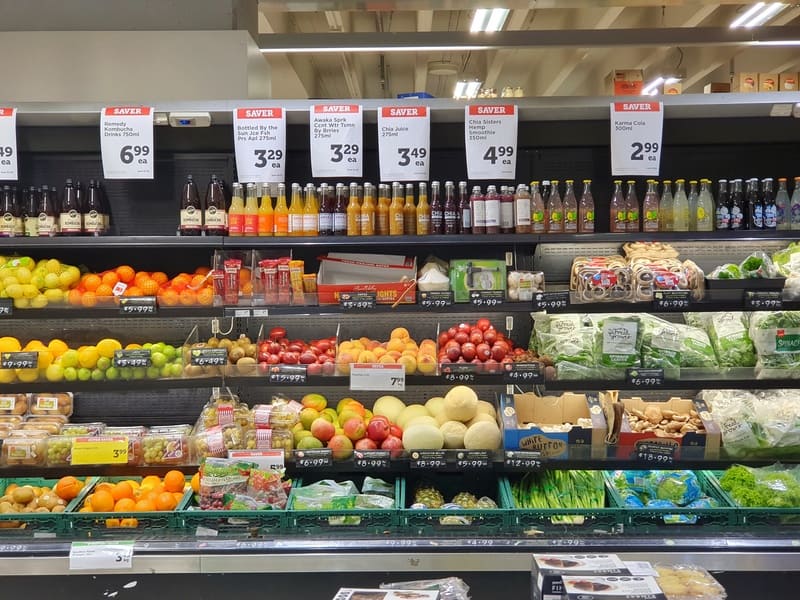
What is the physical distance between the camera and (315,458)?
380 cm

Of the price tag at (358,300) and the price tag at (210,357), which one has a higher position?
the price tag at (358,300)

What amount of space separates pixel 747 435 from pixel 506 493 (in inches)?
51.5

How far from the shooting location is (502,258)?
4465mm

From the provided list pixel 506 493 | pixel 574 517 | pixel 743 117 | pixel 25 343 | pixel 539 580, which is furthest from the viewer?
pixel 25 343

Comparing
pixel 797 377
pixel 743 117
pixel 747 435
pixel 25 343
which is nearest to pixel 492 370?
pixel 747 435

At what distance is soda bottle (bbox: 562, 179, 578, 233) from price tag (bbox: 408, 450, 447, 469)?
1415 mm

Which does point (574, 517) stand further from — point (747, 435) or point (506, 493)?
point (747, 435)

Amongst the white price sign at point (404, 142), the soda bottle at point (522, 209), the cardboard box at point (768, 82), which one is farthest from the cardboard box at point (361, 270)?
the cardboard box at point (768, 82)

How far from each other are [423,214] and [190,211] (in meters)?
1.31

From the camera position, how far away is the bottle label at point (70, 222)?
4.16 m

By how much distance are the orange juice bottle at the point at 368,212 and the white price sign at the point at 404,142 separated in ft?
0.46

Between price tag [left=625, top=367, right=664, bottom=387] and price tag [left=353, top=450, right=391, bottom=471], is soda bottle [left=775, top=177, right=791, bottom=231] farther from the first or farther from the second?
price tag [left=353, top=450, right=391, bottom=471]

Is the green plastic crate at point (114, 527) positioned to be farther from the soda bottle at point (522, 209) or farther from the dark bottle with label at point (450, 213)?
the soda bottle at point (522, 209)

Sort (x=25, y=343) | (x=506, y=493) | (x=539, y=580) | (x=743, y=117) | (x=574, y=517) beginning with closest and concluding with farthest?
(x=539, y=580), (x=574, y=517), (x=506, y=493), (x=743, y=117), (x=25, y=343)
